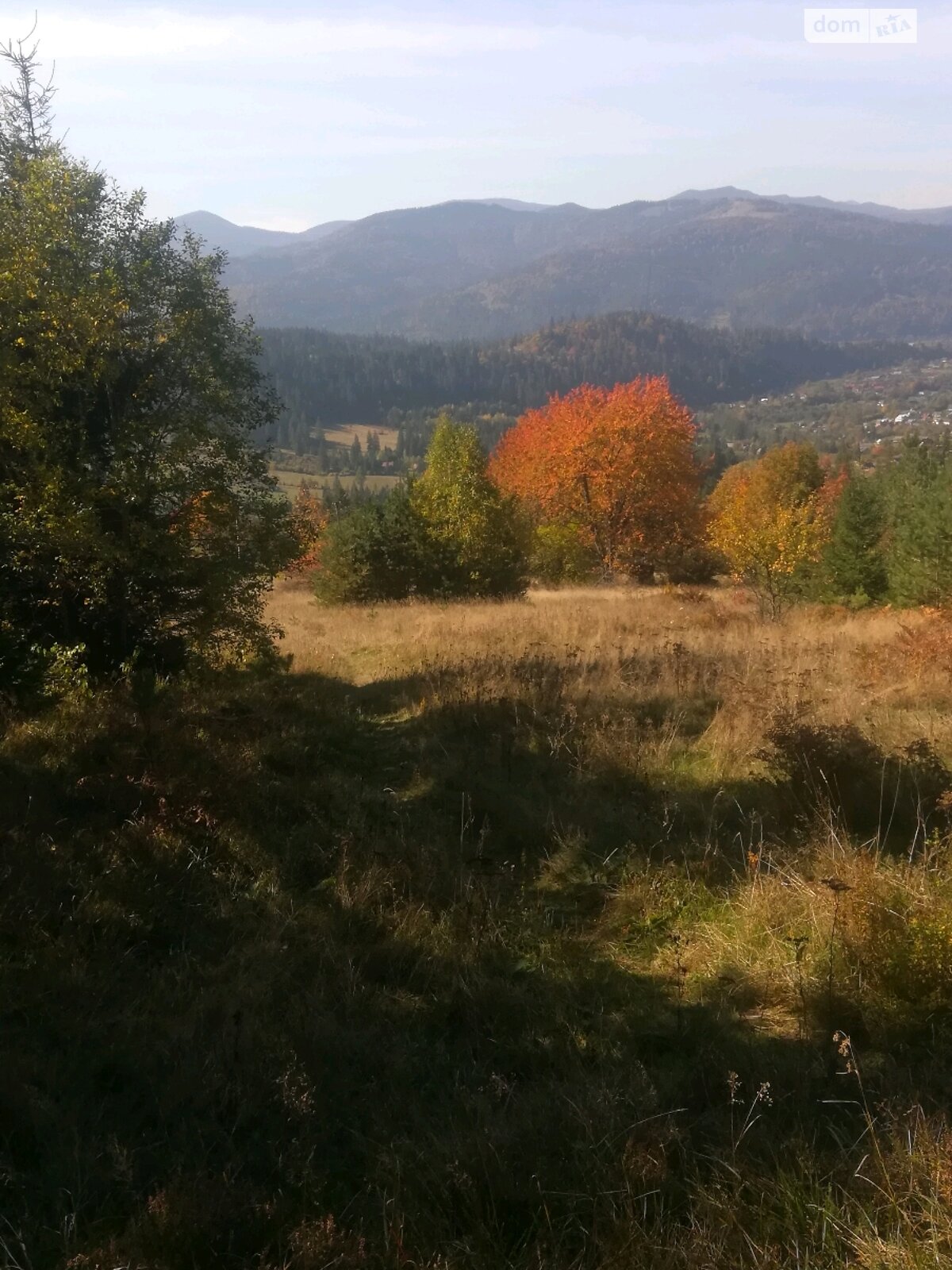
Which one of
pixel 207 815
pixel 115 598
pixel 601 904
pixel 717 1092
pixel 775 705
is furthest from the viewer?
pixel 115 598

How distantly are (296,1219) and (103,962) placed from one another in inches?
72.5

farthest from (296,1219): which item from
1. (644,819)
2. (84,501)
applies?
(84,501)

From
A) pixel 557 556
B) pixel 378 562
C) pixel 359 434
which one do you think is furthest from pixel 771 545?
pixel 359 434

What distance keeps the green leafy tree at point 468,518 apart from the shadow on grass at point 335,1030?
68.3ft

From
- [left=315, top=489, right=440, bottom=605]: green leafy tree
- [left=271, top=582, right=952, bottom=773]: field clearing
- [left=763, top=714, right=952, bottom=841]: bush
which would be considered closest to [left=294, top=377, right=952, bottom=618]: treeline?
[left=315, top=489, right=440, bottom=605]: green leafy tree

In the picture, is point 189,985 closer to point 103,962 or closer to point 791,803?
point 103,962

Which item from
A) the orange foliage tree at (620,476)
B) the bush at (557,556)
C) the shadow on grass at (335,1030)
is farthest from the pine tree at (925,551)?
the shadow on grass at (335,1030)

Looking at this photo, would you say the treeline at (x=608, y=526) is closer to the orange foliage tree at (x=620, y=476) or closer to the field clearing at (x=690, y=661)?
the orange foliage tree at (x=620, y=476)

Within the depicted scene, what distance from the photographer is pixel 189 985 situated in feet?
12.2

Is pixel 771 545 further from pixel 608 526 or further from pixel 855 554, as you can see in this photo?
pixel 608 526

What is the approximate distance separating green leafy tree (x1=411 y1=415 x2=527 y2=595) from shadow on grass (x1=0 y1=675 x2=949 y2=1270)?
20.8 m

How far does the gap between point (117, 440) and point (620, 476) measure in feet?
117

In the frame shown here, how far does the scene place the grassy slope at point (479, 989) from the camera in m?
2.49

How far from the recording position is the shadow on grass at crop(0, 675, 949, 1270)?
8.27 feet
